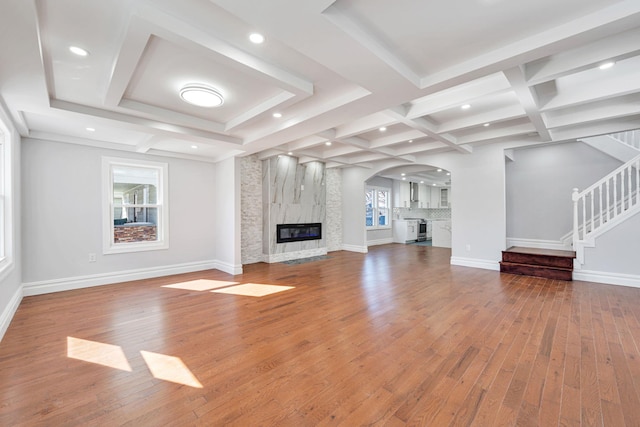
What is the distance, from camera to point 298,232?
7680 mm

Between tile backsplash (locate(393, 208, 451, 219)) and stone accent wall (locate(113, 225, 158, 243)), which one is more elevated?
tile backsplash (locate(393, 208, 451, 219))

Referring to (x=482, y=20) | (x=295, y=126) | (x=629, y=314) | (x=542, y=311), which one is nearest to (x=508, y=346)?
(x=542, y=311)

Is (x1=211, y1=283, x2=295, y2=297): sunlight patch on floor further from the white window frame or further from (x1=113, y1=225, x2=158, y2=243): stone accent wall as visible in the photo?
the white window frame

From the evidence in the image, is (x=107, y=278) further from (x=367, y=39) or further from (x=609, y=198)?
(x=609, y=198)

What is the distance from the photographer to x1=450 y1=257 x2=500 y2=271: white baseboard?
591 centimetres

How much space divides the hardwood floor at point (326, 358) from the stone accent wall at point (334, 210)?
4547mm

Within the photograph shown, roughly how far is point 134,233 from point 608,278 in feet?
28.5

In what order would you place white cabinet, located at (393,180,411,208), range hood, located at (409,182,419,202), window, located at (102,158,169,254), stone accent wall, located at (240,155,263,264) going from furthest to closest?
range hood, located at (409,182,419,202) < white cabinet, located at (393,180,411,208) < stone accent wall, located at (240,155,263,264) < window, located at (102,158,169,254)

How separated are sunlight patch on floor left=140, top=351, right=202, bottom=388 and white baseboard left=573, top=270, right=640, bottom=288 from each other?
635 centimetres

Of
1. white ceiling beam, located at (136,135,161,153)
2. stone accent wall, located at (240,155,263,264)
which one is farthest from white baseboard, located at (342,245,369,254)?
white ceiling beam, located at (136,135,161,153)

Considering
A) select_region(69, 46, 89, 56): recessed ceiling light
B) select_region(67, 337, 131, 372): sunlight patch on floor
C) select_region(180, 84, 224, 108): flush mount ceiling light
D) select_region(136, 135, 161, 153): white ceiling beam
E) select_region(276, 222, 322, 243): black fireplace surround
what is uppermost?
select_region(69, 46, 89, 56): recessed ceiling light

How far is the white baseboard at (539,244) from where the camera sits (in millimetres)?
6074

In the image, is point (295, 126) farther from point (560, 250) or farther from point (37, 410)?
point (560, 250)

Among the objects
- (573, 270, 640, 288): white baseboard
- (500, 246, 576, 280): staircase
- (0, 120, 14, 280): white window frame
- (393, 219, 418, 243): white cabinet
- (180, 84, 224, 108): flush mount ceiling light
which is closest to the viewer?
(180, 84, 224, 108): flush mount ceiling light
